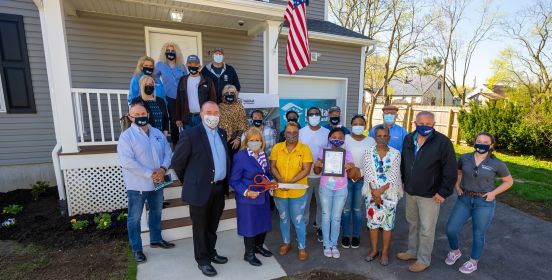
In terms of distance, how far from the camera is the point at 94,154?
176 inches

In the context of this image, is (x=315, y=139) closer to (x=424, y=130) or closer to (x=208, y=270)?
(x=424, y=130)

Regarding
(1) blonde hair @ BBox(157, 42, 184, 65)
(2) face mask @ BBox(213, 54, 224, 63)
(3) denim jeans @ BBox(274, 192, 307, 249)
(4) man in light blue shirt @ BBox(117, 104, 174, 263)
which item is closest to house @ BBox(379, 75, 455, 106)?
(2) face mask @ BBox(213, 54, 224, 63)

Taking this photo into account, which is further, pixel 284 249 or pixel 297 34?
pixel 297 34

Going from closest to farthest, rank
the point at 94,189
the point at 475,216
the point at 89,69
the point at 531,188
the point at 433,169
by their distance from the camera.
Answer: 1. the point at 433,169
2. the point at 475,216
3. the point at 94,189
4. the point at 89,69
5. the point at 531,188

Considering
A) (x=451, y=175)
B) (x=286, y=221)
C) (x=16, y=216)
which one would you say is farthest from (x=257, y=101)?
(x=16, y=216)

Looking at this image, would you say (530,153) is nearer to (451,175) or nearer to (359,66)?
(359,66)

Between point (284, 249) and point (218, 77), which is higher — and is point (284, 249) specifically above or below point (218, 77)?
below

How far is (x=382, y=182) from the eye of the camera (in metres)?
3.22

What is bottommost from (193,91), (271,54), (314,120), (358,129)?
(358,129)

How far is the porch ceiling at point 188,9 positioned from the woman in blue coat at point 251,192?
2956 millimetres

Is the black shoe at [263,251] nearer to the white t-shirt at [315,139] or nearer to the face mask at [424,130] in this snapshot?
the white t-shirt at [315,139]

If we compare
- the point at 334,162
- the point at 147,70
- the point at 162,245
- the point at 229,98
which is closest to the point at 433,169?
the point at 334,162

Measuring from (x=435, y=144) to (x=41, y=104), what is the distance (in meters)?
7.22

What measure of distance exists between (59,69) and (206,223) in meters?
3.36
